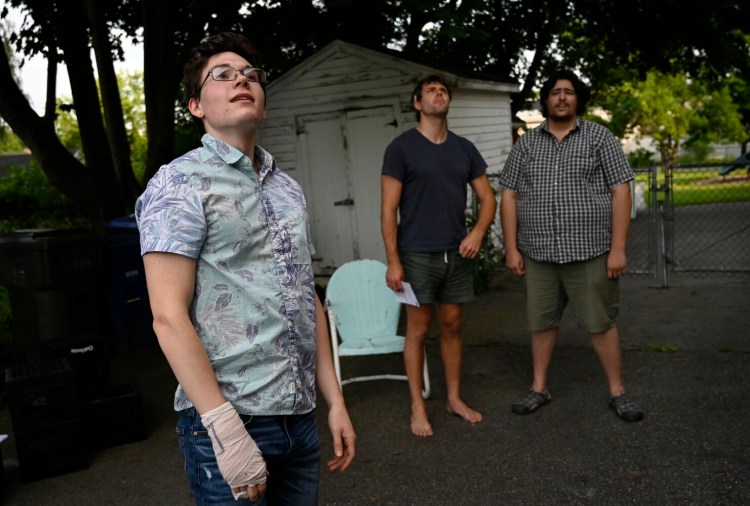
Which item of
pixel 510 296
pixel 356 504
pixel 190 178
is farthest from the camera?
pixel 510 296

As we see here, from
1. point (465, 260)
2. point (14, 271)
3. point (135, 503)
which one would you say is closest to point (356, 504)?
point (135, 503)

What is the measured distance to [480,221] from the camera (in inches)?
182

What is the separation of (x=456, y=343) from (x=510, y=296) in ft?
13.2

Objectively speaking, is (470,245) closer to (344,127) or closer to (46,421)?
(46,421)

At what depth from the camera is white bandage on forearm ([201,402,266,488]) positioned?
1688mm

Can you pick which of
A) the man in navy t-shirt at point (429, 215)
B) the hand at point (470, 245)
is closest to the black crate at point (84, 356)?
the man in navy t-shirt at point (429, 215)

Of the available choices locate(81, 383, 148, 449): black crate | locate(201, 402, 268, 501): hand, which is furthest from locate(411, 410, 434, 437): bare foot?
locate(201, 402, 268, 501): hand

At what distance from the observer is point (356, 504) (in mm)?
3805

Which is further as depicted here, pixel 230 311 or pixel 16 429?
pixel 16 429

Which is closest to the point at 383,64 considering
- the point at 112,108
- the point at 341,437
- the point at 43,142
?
the point at 112,108

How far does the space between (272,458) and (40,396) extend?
314 centimetres

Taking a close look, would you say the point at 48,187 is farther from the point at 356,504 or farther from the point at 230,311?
the point at 230,311

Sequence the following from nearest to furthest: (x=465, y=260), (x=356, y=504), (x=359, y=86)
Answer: (x=356, y=504), (x=465, y=260), (x=359, y=86)

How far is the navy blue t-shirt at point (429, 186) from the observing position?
175 inches
